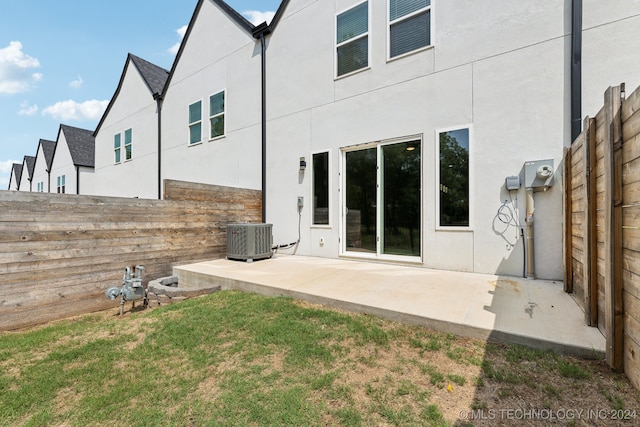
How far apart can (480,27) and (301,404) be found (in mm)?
5712

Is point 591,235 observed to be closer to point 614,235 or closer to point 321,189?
point 614,235

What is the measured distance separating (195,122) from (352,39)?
5.96 meters

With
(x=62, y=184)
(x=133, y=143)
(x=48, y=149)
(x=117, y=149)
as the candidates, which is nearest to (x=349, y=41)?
(x=133, y=143)

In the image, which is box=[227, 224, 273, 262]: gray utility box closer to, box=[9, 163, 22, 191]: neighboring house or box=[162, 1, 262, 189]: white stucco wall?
box=[162, 1, 262, 189]: white stucco wall

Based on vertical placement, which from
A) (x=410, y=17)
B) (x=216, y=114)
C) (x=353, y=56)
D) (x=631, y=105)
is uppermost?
(x=410, y=17)

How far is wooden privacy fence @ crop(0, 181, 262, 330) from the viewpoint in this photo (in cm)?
360

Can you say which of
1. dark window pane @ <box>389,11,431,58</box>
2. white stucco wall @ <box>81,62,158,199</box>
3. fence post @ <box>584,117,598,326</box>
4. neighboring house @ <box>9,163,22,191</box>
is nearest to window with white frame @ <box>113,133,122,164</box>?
white stucco wall @ <box>81,62,158,199</box>

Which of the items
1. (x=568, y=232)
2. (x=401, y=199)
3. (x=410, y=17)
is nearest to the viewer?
(x=568, y=232)

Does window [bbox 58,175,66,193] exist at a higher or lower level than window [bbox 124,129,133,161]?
lower

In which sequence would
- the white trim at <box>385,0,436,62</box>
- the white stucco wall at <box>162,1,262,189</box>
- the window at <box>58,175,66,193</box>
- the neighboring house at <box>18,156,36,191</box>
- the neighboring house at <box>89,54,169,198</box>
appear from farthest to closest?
the neighboring house at <box>18,156,36,191</box> → the window at <box>58,175,66,193</box> → the neighboring house at <box>89,54,169,198</box> → the white stucco wall at <box>162,1,262,189</box> → the white trim at <box>385,0,436,62</box>

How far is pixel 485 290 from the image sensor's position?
3.46m

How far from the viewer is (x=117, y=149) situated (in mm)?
12703

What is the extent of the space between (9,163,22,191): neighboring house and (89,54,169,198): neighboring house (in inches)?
901

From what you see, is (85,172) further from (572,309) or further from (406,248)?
(572,309)
